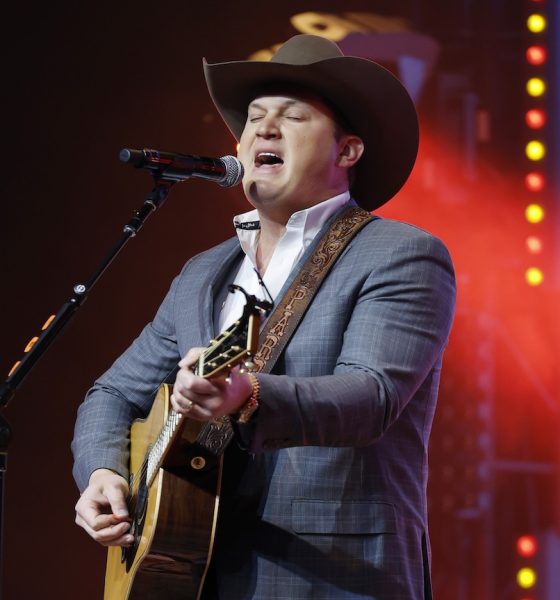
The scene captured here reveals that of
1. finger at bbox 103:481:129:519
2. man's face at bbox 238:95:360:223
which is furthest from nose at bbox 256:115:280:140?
finger at bbox 103:481:129:519

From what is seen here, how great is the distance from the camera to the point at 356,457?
215 cm

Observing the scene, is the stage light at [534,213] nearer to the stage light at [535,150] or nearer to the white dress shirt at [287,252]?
the stage light at [535,150]

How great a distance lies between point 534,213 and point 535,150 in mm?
273

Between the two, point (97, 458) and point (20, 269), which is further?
point (20, 269)

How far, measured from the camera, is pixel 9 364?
12.9 feet

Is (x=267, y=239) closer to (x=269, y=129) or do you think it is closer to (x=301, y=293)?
(x=269, y=129)

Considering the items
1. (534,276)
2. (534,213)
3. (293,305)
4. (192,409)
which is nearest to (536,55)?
(534,213)

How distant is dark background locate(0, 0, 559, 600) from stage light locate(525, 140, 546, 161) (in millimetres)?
36

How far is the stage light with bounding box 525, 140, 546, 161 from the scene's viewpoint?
4211 millimetres

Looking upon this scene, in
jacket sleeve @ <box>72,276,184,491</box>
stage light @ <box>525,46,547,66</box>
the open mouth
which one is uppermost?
stage light @ <box>525,46,547,66</box>

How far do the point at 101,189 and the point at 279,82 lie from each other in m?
1.58

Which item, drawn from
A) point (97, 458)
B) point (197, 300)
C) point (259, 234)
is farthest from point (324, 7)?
A: point (97, 458)

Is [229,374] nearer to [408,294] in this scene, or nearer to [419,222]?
[408,294]

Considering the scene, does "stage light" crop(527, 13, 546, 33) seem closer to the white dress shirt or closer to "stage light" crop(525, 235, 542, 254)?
"stage light" crop(525, 235, 542, 254)
